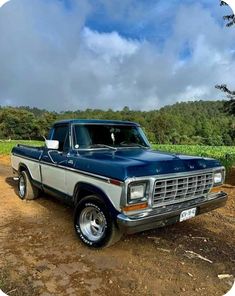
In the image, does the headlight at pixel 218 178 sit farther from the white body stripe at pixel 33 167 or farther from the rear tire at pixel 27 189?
the rear tire at pixel 27 189

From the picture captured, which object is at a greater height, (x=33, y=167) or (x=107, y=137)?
(x=107, y=137)

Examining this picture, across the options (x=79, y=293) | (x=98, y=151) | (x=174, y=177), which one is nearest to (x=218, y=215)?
(x=174, y=177)

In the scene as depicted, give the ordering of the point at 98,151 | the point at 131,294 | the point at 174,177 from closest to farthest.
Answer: the point at 131,294
the point at 174,177
the point at 98,151

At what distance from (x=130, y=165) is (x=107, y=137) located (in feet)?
5.72

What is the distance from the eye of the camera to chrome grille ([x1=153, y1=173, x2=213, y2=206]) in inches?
151

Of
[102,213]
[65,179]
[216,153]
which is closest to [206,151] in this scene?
[216,153]

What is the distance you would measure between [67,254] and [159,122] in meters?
82.7

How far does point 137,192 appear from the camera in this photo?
12.0ft

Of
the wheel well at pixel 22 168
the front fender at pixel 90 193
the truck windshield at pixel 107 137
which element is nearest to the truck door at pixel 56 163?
the truck windshield at pixel 107 137

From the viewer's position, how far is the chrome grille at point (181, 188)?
3838 millimetres

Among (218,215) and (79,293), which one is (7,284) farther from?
(218,215)

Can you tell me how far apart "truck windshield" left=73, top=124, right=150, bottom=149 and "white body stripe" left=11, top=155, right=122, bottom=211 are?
0.58 m

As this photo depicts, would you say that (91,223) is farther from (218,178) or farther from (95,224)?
(218,178)

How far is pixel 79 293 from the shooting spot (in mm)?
3105
